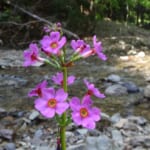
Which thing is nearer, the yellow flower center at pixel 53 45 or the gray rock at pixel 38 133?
the yellow flower center at pixel 53 45

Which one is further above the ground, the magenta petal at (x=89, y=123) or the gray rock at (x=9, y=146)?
the magenta petal at (x=89, y=123)

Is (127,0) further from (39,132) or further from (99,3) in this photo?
(39,132)

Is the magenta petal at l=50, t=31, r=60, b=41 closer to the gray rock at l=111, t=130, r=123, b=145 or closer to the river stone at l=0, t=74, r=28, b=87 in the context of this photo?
the gray rock at l=111, t=130, r=123, b=145

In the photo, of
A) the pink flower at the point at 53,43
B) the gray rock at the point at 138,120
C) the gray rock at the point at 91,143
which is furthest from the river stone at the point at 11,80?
the pink flower at the point at 53,43

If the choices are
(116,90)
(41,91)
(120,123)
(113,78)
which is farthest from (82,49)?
(113,78)

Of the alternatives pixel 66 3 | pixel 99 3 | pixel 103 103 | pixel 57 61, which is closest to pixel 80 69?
pixel 103 103

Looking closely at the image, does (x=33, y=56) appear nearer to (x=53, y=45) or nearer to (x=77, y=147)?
(x=53, y=45)

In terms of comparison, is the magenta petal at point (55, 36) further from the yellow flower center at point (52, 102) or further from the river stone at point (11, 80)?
the river stone at point (11, 80)

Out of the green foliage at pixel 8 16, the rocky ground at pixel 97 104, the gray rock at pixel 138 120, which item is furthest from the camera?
the green foliage at pixel 8 16

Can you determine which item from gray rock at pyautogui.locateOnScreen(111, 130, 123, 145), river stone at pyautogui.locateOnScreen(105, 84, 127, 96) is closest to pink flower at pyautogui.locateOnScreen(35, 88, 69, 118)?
gray rock at pyautogui.locateOnScreen(111, 130, 123, 145)
